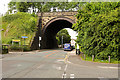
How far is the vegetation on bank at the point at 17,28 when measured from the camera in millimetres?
32969

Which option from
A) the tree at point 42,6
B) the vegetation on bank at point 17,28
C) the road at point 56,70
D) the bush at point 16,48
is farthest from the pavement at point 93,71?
the tree at point 42,6

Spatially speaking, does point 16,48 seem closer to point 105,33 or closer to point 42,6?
point 105,33

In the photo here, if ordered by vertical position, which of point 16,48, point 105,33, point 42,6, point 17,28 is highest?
point 42,6

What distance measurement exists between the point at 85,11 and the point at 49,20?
78.0 feet

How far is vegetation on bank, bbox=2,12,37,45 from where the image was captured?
33.0m

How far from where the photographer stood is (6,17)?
137 feet

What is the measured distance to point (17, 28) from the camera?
36.5 meters

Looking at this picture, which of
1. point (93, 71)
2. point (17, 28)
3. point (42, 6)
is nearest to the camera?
point (93, 71)

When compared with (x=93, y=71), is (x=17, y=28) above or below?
above

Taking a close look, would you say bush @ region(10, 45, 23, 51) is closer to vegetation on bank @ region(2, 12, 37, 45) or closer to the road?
vegetation on bank @ region(2, 12, 37, 45)

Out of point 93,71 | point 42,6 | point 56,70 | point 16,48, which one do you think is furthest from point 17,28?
point 93,71

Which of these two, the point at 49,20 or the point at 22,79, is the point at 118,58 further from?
the point at 49,20

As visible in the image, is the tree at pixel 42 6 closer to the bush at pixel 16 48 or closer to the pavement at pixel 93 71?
the bush at pixel 16 48

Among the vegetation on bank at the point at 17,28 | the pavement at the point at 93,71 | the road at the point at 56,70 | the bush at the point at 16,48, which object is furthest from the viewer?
the vegetation on bank at the point at 17,28
